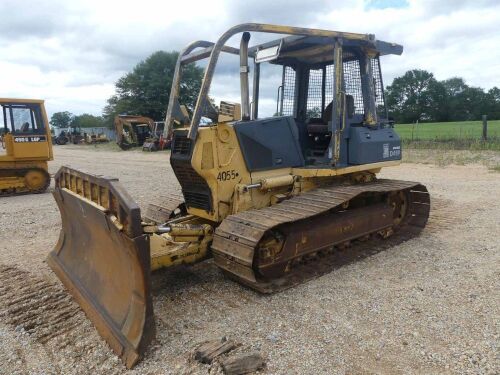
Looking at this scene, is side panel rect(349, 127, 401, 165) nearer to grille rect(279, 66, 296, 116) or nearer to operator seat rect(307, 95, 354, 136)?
operator seat rect(307, 95, 354, 136)

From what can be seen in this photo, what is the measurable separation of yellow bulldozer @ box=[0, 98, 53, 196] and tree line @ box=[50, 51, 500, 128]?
50.6 ft

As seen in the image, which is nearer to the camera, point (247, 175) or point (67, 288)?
point (67, 288)

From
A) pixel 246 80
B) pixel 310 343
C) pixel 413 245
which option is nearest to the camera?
pixel 310 343

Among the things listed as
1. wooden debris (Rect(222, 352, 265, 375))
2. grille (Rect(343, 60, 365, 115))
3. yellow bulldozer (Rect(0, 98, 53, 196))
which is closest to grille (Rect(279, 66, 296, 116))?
grille (Rect(343, 60, 365, 115))

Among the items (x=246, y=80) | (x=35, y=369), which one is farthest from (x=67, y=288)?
(x=246, y=80)

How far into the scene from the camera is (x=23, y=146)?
459 inches

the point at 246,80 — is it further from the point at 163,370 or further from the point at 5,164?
the point at 5,164

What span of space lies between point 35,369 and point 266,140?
3.26 m

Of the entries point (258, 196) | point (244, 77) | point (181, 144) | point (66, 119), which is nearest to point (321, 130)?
point (258, 196)

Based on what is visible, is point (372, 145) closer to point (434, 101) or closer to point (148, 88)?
point (148, 88)

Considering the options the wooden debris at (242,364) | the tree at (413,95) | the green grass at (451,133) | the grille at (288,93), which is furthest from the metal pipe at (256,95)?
the tree at (413,95)

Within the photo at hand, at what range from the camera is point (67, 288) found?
4488 millimetres

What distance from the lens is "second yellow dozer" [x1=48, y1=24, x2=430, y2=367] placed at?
370 cm

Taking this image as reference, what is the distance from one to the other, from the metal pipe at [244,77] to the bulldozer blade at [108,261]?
1.87 meters
